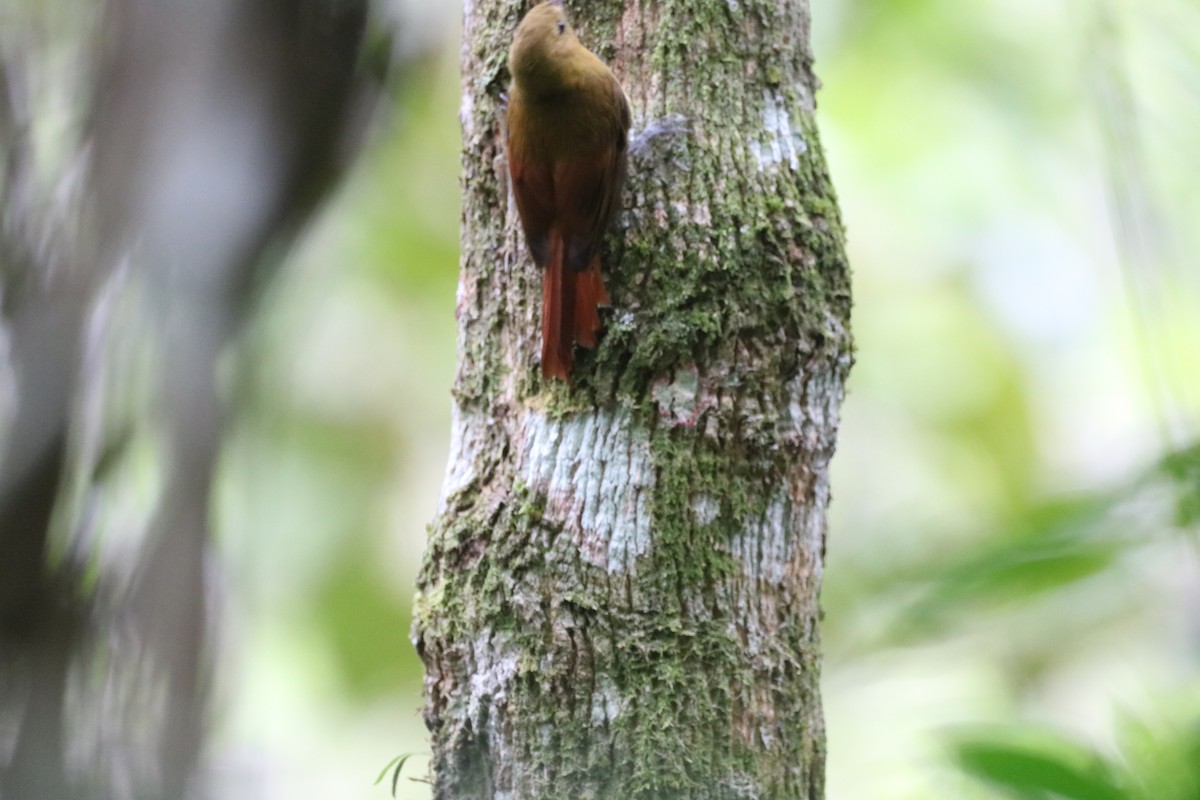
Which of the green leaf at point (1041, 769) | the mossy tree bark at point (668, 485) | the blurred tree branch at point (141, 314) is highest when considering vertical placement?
the mossy tree bark at point (668, 485)

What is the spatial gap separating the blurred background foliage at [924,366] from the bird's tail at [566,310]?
1.20 feet

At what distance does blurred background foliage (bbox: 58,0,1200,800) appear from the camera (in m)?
2.75

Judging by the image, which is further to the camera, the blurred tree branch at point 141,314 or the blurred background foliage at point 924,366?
the blurred background foliage at point 924,366

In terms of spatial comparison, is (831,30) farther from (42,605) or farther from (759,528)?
(42,605)

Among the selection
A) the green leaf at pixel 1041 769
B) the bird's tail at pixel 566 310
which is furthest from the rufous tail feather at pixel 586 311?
the green leaf at pixel 1041 769

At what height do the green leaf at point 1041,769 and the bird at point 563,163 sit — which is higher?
the bird at point 563,163

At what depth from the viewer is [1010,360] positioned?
19.9 feet

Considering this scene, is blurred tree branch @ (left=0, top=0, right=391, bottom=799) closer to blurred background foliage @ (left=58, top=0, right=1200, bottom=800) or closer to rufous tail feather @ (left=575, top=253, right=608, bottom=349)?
blurred background foliage @ (left=58, top=0, right=1200, bottom=800)

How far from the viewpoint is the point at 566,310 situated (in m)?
2.07

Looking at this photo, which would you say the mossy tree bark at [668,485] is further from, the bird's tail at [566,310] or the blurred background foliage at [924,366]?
the blurred background foliage at [924,366]

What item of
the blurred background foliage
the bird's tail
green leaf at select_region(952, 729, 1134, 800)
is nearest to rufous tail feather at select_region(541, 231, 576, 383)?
the bird's tail

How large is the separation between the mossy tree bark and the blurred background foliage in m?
0.22

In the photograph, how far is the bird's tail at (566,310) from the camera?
2070mm

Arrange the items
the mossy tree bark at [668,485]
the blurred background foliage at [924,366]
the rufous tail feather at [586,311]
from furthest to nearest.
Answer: the blurred background foliage at [924,366], the rufous tail feather at [586,311], the mossy tree bark at [668,485]
